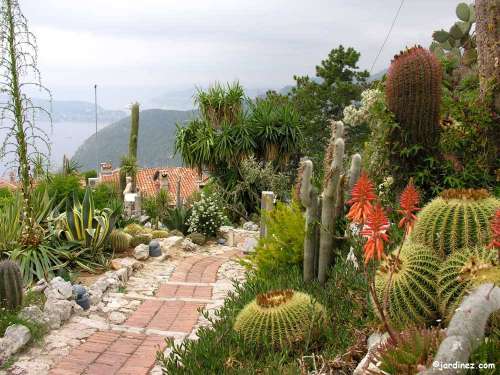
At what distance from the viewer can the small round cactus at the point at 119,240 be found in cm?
760

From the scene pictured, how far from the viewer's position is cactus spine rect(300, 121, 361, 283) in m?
4.54

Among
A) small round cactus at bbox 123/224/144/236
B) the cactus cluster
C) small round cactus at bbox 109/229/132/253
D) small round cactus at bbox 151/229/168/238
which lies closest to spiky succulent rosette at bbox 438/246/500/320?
small round cactus at bbox 109/229/132/253

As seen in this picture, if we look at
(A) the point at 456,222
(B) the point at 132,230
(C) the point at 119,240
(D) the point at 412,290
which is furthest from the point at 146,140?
(D) the point at 412,290

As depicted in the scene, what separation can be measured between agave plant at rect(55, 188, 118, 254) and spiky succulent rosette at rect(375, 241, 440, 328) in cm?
479

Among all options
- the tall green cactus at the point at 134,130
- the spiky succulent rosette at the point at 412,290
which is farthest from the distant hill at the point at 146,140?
the spiky succulent rosette at the point at 412,290

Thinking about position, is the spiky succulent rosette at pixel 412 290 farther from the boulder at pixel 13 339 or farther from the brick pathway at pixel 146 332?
the boulder at pixel 13 339

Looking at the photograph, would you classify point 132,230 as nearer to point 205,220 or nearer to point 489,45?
point 205,220

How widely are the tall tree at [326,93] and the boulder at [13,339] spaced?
13.0m

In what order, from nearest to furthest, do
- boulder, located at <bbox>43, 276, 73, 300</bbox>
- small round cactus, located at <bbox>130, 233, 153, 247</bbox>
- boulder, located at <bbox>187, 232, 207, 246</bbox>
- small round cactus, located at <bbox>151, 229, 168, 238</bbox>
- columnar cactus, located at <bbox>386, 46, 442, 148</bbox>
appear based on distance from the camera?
boulder, located at <bbox>43, 276, 73, 300</bbox> < columnar cactus, located at <bbox>386, 46, 442, 148</bbox> < small round cactus, located at <bbox>130, 233, 153, 247</bbox> < small round cactus, located at <bbox>151, 229, 168, 238</bbox> < boulder, located at <bbox>187, 232, 207, 246</bbox>

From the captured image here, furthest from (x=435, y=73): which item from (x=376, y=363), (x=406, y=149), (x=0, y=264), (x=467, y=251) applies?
(x=0, y=264)

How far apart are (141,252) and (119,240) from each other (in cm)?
35

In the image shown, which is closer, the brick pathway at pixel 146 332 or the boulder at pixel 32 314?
the brick pathway at pixel 146 332

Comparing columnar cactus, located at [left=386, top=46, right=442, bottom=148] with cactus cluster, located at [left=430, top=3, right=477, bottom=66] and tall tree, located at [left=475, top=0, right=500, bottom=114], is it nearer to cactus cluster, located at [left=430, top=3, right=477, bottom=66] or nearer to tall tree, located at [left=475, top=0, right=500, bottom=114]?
tall tree, located at [left=475, top=0, right=500, bottom=114]

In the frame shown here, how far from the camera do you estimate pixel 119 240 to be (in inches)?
302
